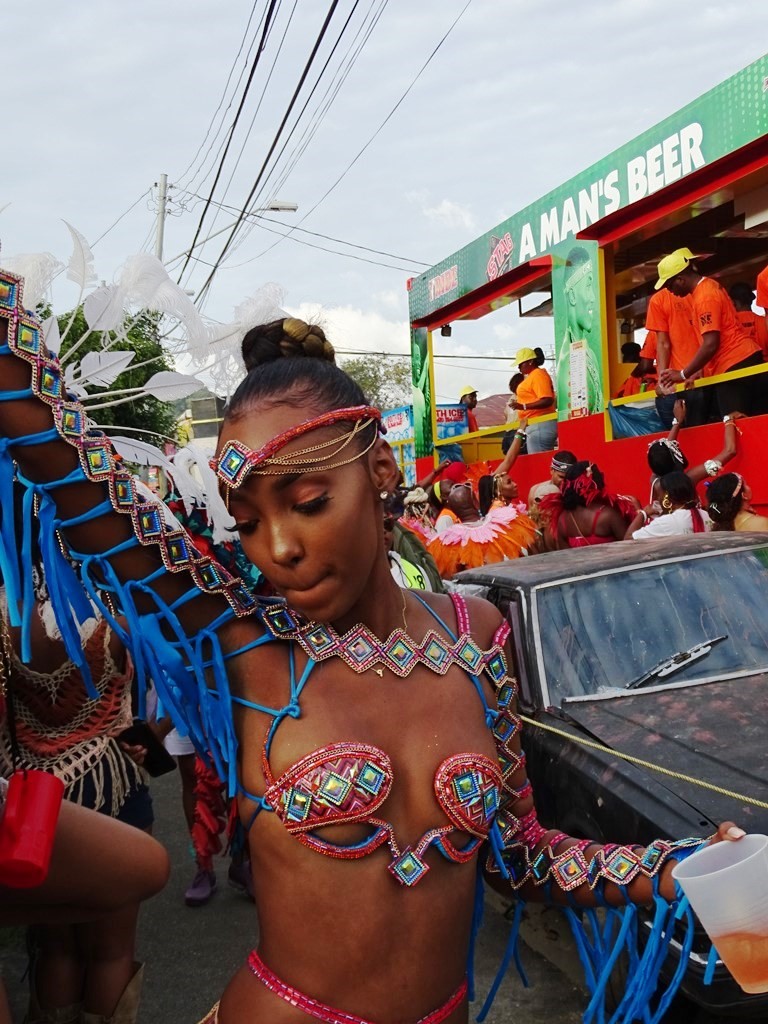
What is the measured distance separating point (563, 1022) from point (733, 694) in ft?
4.27

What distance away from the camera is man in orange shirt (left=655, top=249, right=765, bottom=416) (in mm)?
7883

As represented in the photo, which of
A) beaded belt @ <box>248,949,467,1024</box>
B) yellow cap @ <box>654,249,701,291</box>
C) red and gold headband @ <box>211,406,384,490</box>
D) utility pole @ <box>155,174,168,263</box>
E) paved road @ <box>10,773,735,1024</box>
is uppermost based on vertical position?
utility pole @ <box>155,174,168,263</box>

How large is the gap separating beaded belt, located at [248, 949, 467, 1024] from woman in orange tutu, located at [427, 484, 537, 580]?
5.88 metres

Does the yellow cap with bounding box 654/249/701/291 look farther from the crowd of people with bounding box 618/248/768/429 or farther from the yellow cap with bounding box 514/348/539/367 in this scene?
the yellow cap with bounding box 514/348/539/367

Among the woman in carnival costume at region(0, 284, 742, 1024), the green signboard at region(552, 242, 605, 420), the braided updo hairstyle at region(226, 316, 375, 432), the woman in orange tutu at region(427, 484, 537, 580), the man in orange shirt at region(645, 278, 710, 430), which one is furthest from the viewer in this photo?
the green signboard at region(552, 242, 605, 420)

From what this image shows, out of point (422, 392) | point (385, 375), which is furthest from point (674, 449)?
point (385, 375)

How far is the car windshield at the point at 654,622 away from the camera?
3.93m

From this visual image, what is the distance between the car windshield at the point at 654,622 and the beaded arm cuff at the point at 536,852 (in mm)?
2138

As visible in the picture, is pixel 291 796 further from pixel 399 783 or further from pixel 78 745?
pixel 78 745

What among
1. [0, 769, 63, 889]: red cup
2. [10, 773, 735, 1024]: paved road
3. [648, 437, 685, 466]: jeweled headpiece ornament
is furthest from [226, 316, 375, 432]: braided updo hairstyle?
[648, 437, 685, 466]: jeweled headpiece ornament

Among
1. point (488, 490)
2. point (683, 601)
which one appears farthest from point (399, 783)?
point (488, 490)

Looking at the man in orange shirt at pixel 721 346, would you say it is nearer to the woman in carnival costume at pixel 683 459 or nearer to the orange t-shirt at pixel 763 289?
the woman in carnival costume at pixel 683 459

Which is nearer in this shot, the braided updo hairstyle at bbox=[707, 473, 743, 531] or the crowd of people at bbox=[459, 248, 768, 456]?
the braided updo hairstyle at bbox=[707, 473, 743, 531]

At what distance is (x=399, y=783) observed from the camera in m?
1.56
